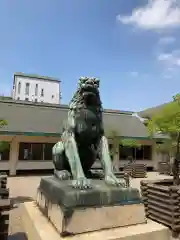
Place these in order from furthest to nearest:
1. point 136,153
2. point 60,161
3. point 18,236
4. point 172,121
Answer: point 136,153
point 172,121
point 18,236
point 60,161

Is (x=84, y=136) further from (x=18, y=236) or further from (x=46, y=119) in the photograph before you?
(x=46, y=119)

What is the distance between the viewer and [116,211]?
2123 mm

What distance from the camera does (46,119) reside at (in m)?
17.1

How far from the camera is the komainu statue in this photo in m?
2.49

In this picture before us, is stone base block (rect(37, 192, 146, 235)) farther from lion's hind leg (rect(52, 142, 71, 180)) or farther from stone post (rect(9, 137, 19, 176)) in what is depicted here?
stone post (rect(9, 137, 19, 176))

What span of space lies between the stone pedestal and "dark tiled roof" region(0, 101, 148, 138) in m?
12.6

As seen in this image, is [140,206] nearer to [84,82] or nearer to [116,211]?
[116,211]

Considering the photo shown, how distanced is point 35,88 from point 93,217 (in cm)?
4820

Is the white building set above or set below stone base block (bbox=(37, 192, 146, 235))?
above

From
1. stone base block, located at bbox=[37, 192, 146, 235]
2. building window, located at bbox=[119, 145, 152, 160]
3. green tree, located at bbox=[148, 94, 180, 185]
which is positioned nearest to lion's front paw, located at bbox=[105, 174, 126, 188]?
stone base block, located at bbox=[37, 192, 146, 235]

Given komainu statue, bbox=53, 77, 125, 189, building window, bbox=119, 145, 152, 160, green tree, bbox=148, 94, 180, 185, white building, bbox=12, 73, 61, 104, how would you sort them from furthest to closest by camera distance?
white building, bbox=12, 73, 61, 104 → building window, bbox=119, 145, 152, 160 → green tree, bbox=148, 94, 180, 185 → komainu statue, bbox=53, 77, 125, 189

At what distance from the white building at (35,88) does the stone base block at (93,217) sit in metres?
45.5

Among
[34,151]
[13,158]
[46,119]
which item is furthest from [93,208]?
[46,119]

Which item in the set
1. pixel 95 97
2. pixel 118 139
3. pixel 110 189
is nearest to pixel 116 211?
pixel 110 189
